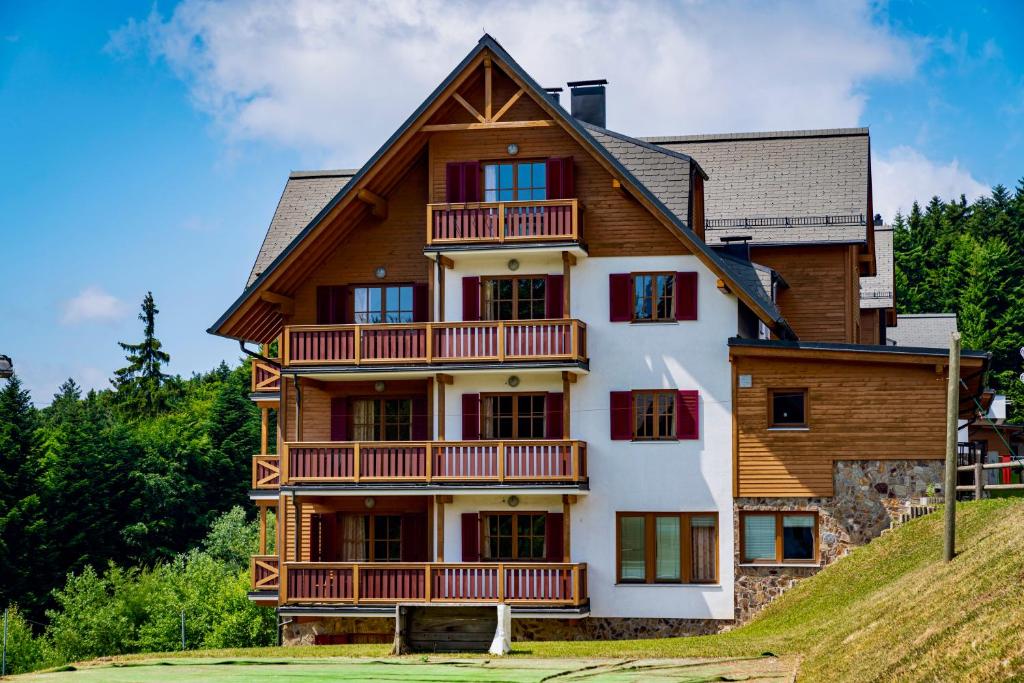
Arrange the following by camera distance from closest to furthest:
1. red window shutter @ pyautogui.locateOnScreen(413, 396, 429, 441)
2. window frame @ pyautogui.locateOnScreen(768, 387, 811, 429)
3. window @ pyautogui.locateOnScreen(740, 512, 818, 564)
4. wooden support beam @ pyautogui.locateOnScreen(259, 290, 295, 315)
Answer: window @ pyautogui.locateOnScreen(740, 512, 818, 564) < window frame @ pyautogui.locateOnScreen(768, 387, 811, 429) < wooden support beam @ pyautogui.locateOnScreen(259, 290, 295, 315) < red window shutter @ pyautogui.locateOnScreen(413, 396, 429, 441)

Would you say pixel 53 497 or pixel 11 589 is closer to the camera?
pixel 11 589

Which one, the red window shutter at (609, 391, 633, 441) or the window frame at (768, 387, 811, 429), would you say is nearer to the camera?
the window frame at (768, 387, 811, 429)

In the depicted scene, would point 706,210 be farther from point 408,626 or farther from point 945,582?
point 945,582

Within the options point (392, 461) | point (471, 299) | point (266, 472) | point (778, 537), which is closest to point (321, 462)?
point (392, 461)

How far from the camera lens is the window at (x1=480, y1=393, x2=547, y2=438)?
36656 mm

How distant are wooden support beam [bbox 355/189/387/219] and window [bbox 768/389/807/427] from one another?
10.4 m

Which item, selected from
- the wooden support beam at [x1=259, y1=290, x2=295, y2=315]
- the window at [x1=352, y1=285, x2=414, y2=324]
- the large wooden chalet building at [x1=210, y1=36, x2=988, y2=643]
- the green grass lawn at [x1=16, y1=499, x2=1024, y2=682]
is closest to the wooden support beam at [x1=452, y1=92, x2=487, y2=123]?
the large wooden chalet building at [x1=210, y1=36, x2=988, y2=643]

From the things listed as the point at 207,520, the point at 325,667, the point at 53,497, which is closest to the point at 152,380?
the point at 207,520

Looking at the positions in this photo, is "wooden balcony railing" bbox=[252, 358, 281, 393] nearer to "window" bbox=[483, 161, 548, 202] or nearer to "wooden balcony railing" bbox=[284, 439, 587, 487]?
"wooden balcony railing" bbox=[284, 439, 587, 487]

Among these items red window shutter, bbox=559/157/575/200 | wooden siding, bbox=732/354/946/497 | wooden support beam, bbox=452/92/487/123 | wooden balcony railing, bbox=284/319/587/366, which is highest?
wooden support beam, bbox=452/92/487/123

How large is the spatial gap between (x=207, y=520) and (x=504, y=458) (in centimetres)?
5381

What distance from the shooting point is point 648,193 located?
35.1m

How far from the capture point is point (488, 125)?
36594 millimetres

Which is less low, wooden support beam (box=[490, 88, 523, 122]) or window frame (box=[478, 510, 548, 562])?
wooden support beam (box=[490, 88, 523, 122])
